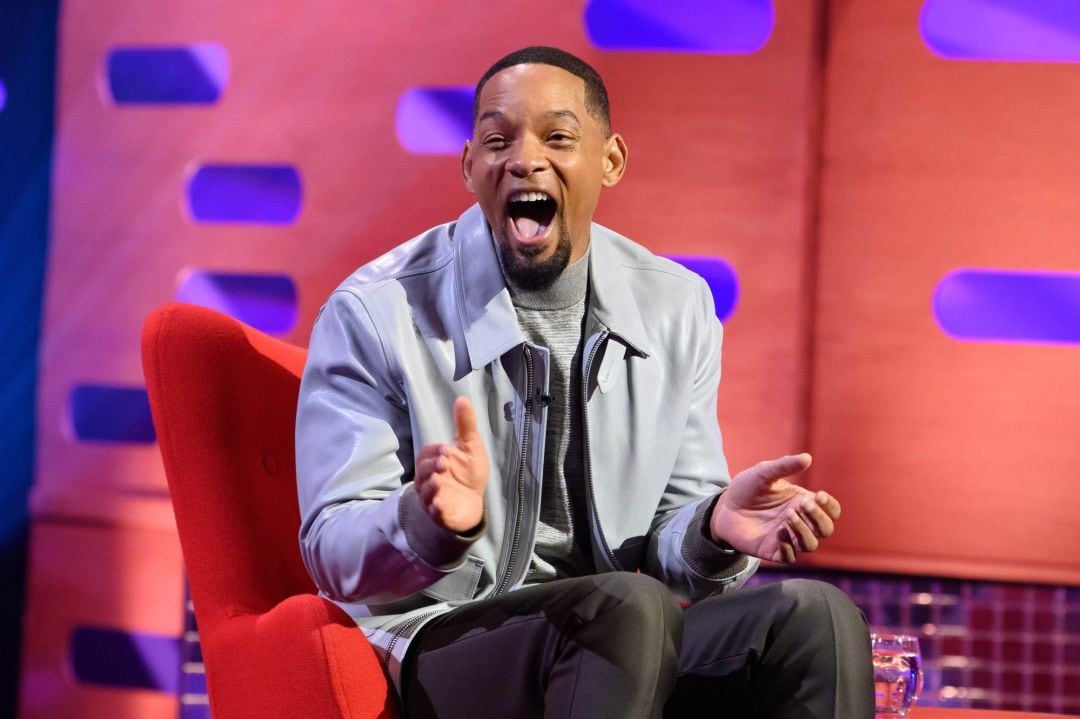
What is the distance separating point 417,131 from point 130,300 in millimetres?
629

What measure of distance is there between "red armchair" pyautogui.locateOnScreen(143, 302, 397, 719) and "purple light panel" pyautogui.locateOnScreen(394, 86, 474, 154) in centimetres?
67

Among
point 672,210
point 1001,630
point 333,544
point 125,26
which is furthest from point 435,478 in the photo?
point 125,26

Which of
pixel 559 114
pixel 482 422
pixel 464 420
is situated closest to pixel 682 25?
pixel 559 114

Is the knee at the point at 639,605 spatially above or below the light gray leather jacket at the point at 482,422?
below

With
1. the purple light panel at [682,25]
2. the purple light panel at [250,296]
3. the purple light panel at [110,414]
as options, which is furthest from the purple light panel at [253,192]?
the purple light panel at [682,25]

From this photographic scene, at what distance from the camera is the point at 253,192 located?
2109mm

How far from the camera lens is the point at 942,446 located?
193 cm

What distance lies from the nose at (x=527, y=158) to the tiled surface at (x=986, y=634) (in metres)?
1.01

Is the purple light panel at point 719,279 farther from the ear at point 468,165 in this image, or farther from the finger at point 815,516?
the finger at point 815,516

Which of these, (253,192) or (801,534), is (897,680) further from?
(253,192)

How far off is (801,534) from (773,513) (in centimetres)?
6

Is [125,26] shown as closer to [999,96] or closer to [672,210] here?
[672,210]

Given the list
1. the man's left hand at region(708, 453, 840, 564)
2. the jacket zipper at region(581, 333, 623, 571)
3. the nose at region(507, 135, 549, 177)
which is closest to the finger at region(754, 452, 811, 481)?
the man's left hand at region(708, 453, 840, 564)

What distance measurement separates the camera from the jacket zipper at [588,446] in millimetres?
1388
